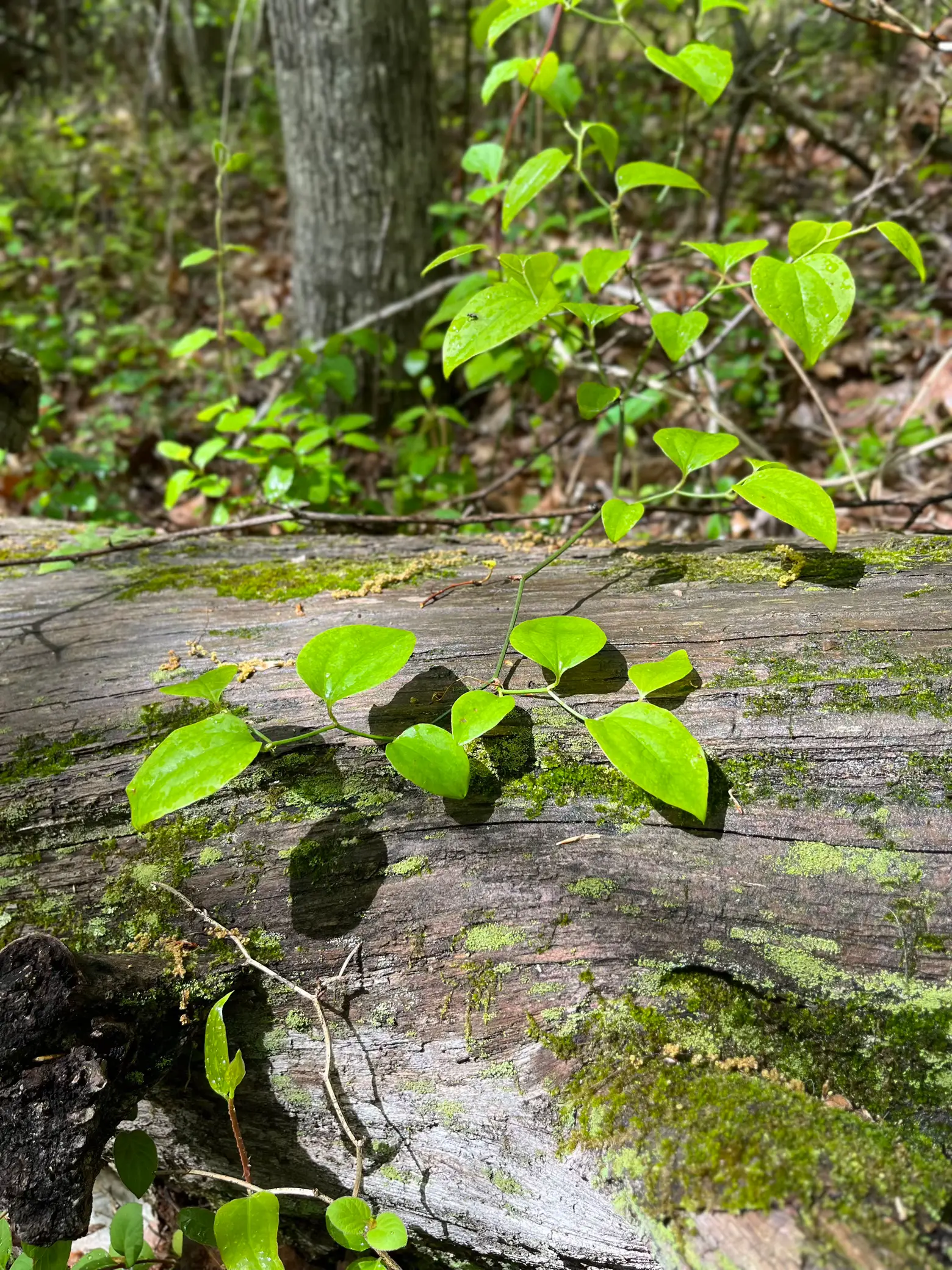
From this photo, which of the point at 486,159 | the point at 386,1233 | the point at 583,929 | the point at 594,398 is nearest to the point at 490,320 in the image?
the point at 594,398

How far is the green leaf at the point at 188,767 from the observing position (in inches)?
36.0

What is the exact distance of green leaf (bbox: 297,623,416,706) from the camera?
40.3 inches

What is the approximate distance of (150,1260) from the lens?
3.84 feet

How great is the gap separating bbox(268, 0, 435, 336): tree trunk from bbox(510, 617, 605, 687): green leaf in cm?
255

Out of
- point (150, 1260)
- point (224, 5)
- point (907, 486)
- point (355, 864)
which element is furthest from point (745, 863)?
point (224, 5)

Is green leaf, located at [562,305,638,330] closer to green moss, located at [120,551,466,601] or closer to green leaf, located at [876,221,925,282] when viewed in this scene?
green leaf, located at [876,221,925,282]

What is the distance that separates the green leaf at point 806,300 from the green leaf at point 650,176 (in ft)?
1.36

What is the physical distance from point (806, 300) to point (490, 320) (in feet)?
1.45

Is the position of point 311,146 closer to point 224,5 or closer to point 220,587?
point 220,587

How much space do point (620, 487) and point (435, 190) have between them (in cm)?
157

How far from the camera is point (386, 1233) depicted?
90 centimetres

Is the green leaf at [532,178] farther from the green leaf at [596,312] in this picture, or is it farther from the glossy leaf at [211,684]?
the glossy leaf at [211,684]

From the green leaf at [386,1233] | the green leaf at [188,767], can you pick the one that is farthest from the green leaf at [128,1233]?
the green leaf at [188,767]

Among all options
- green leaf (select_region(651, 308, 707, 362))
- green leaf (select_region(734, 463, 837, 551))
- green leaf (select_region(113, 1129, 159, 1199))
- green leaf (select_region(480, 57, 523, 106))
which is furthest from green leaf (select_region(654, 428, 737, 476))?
green leaf (select_region(113, 1129, 159, 1199))
